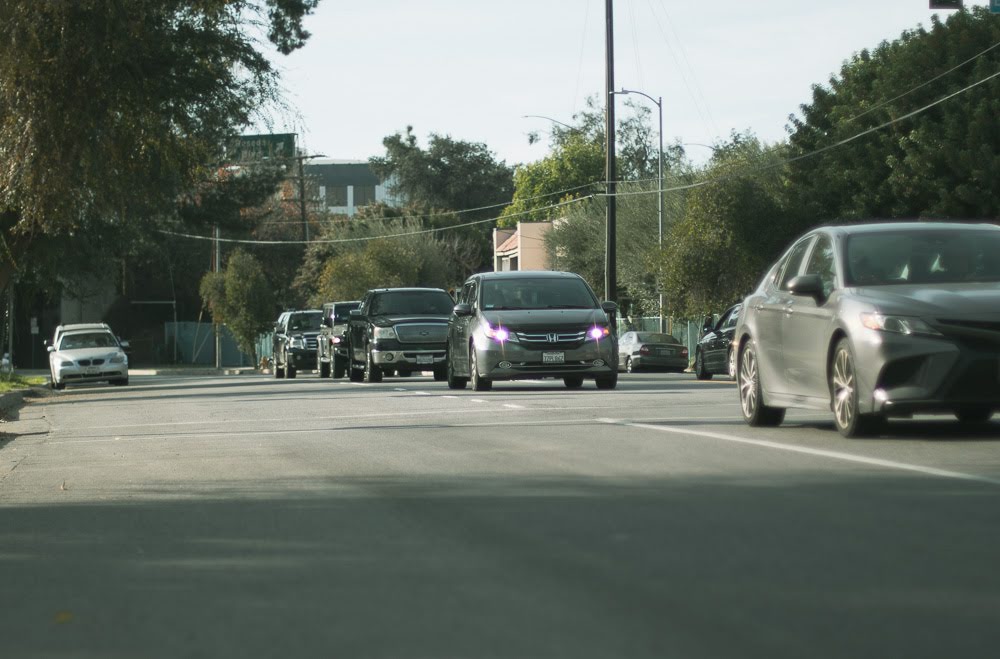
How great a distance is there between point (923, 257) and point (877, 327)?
4.04 ft

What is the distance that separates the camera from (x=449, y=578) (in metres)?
6.36

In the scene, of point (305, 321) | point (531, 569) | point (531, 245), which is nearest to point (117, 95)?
point (531, 569)

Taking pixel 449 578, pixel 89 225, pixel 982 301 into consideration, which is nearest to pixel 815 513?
pixel 449 578

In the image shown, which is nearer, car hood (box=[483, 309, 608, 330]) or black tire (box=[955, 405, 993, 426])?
black tire (box=[955, 405, 993, 426])

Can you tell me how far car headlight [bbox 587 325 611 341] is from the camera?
22062mm

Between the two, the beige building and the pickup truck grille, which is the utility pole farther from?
the beige building

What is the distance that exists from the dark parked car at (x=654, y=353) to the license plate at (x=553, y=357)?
22851 mm

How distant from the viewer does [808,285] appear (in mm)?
11859

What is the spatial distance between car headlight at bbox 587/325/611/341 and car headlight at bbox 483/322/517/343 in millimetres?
1097

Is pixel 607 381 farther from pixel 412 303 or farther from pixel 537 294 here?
pixel 412 303

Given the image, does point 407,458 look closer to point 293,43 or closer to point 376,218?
point 293,43

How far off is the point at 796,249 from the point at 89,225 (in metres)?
23.5

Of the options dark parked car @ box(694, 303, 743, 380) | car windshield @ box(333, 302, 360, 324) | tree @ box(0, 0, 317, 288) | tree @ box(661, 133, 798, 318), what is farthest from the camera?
tree @ box(661, 133, 798, 318)

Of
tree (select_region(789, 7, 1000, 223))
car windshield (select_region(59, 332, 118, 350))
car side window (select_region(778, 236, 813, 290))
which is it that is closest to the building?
tree (select_region(789, 7, 1000, 223))
